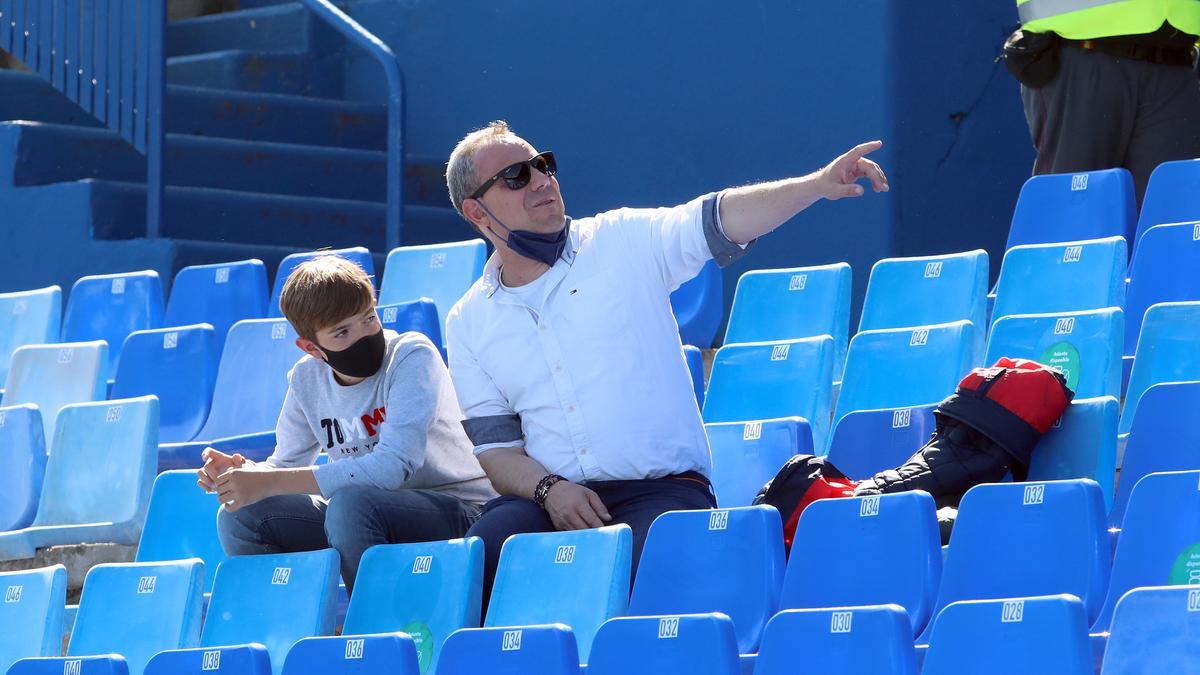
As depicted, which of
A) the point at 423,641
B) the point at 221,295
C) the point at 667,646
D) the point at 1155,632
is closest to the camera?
the point at 1155,632

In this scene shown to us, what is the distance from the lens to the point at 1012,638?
2.89m

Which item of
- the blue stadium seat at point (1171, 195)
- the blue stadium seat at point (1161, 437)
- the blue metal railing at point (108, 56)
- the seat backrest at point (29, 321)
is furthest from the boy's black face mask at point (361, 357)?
the blue metal railing at point (108, 56)

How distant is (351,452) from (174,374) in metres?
1.60

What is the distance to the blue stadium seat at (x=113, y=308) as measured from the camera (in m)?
6.25

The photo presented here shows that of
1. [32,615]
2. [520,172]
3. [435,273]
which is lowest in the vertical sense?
[32,615]

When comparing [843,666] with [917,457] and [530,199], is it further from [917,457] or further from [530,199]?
[530,199]

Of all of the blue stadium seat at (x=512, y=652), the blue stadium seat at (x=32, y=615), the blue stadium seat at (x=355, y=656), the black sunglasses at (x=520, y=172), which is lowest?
the blue stadium seat at (x=32, y=615)

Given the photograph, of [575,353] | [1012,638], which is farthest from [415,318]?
[1012,638]

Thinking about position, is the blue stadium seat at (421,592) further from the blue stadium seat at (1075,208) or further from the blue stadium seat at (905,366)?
the blue stadium seat at (1075,208)

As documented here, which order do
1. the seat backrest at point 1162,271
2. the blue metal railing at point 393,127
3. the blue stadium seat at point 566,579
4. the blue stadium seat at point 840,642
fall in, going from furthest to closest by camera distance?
the blue metal railing at point 393,127, the seat backrest at point 1162,271, the blue stadium seat at point 566,579, the blue stadium seat at point 840,642

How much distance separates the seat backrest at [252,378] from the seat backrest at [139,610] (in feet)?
3.94

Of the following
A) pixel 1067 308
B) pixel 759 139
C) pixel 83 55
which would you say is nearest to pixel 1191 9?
pixel 1067 308

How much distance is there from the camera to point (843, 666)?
297cm

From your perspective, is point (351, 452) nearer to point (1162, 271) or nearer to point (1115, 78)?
point (1162, 271)
